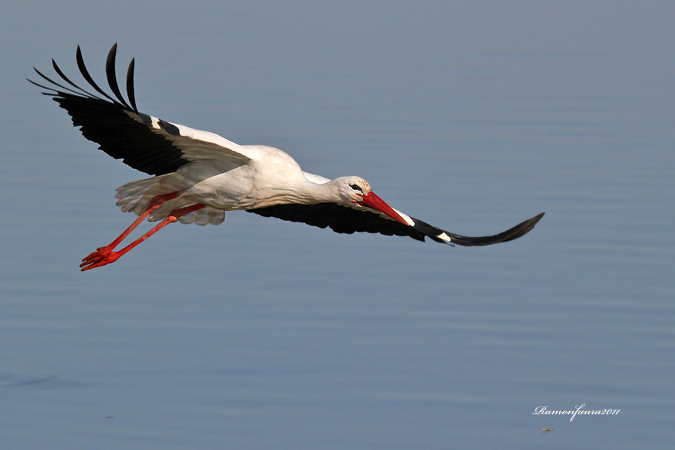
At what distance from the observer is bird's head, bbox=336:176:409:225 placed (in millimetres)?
9789

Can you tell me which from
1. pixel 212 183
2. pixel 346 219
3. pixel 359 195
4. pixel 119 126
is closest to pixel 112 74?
pixel 119 126

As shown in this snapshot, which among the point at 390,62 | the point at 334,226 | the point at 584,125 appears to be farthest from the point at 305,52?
the point at 334,226

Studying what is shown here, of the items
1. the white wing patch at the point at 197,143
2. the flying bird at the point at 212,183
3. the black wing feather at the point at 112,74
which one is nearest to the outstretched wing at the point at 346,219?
the flying bird at the point at 212,183

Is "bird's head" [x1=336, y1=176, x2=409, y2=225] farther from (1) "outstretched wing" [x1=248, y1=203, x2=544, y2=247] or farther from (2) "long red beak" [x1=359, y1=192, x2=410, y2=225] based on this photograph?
(1) "outstretched wing" [x1=248, y1=203, x2=544, y2=247]

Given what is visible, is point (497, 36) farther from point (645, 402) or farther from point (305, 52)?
point (645, 402)

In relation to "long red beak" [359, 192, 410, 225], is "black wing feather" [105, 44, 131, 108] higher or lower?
higher

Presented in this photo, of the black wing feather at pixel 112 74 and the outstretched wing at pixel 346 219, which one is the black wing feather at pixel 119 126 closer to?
the black wing feather at pixel 112 74

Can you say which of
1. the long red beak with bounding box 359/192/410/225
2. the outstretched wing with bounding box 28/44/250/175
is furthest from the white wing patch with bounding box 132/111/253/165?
the long red beak with bounding box 359/192/410/225

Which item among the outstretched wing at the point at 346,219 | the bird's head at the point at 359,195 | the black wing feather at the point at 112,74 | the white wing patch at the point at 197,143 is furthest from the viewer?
the outstretched wing at the point at 346,219

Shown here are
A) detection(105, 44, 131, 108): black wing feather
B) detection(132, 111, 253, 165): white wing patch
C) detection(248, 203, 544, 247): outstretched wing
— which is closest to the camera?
detection(105, 44, 131, 108): black wing feather

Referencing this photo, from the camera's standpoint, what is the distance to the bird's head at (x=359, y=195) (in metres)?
9.79

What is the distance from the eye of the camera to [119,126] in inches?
359

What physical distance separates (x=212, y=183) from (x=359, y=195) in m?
1.17

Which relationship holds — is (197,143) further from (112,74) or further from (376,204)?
(376,204)
